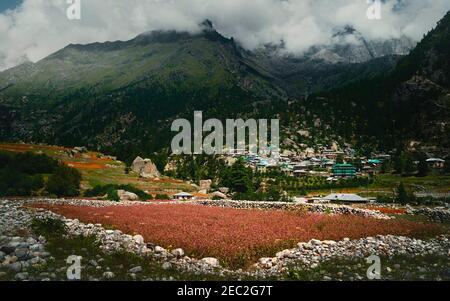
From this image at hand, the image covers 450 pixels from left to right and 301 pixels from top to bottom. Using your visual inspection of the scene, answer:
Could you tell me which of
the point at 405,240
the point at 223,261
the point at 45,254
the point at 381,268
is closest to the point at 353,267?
the point at 381,268

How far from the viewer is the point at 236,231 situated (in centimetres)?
3300

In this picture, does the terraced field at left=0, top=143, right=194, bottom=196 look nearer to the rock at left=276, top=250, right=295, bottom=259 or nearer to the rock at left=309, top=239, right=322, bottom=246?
the rock at left=309, top=239, right=322, bottom=246

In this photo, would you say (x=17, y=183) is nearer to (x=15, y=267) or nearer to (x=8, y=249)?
(x=8, y=249)

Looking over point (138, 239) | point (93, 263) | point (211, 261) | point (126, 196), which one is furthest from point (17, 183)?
point (211, 261)

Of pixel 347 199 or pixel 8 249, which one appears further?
pixel 347 199

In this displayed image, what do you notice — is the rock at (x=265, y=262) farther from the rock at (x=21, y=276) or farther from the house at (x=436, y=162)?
the house at (x=436, y=162)

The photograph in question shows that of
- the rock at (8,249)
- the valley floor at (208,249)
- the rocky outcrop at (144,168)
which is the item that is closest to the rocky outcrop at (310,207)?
the valley floor at (208,249)

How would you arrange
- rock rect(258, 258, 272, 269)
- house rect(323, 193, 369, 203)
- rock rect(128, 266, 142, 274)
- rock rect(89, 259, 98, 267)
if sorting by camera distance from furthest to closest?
1. house rect(323, 193, 369, 203)
2. rock rect(258, 258, 272, 269)
3. rock rect(89, 259, 98, 267)
4. rock rect(128, 266, 142, 274)

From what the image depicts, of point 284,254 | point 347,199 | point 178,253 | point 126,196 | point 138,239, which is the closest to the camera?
point 178,253

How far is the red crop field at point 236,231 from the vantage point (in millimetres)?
26500

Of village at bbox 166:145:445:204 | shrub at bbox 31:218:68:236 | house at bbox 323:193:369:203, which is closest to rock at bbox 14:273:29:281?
shrub at bbox 31:218:68:236

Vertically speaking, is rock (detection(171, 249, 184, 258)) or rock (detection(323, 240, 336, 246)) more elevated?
rock (detection(171, 249, 184, 258))

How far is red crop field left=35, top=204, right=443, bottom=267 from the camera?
86.9ft
